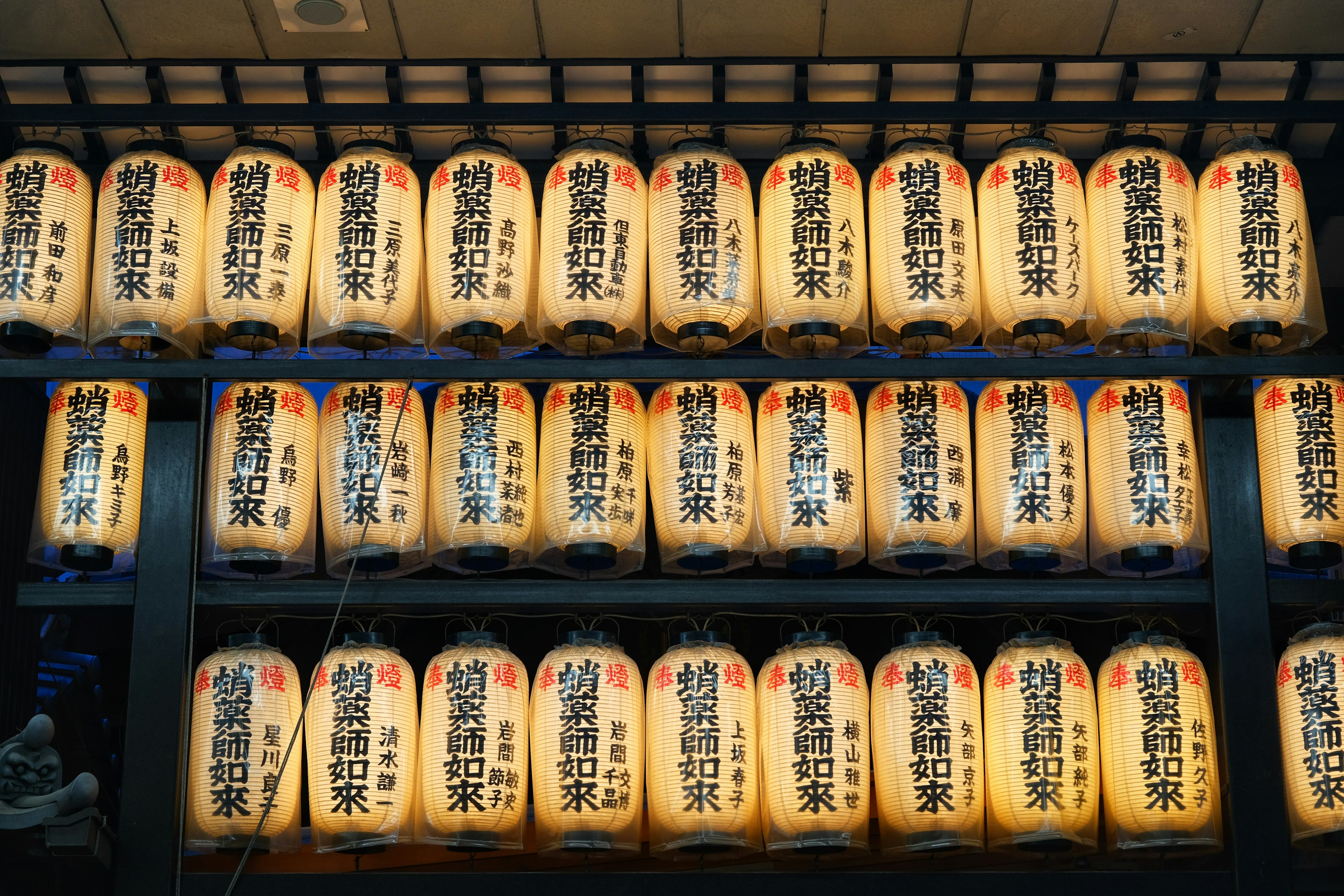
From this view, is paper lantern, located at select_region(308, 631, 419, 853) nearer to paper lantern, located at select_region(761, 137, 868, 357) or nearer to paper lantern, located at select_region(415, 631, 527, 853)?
paper lantern, located at select_region(415, 631, 527, 853)

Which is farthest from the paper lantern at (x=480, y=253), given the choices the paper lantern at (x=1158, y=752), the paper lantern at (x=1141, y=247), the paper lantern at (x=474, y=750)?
the paper lantern at (x=1158, y=752)

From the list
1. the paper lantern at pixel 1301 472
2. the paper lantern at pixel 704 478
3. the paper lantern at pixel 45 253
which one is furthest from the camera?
the paper lantern at pixel 45 253

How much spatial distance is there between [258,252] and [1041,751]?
151 inches

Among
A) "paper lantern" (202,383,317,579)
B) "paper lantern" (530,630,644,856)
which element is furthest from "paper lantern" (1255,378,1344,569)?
"paper lantern" (202,383,317,579)

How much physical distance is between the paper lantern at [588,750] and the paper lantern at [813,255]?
158 cm

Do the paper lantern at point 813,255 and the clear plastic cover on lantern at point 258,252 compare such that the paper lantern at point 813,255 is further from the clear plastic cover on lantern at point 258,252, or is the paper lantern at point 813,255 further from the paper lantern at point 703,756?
the clear plastic cover on lantern at point 258,252

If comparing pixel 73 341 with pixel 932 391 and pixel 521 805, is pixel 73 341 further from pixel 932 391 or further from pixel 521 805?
pixel 932 391

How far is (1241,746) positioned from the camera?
5812 mm

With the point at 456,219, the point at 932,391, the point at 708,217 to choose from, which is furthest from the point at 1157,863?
the point at 456,219

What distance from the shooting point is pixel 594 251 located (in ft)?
19.8

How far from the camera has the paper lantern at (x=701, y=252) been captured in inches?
236

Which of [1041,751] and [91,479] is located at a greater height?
[91,479]

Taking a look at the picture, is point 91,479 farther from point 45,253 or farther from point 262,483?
point 45,253

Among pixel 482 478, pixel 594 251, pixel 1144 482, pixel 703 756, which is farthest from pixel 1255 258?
pixel 482 478
